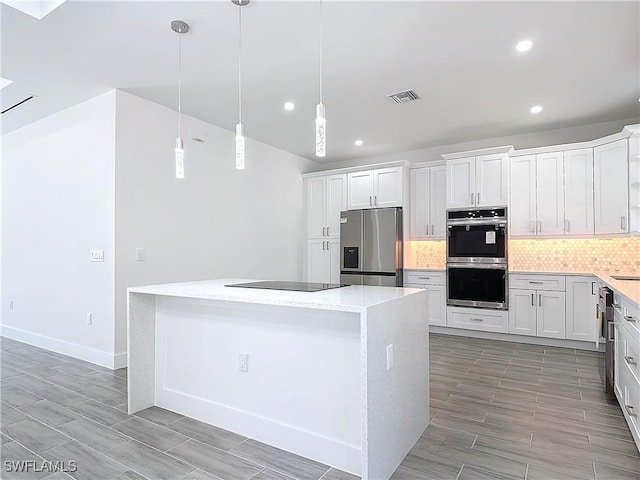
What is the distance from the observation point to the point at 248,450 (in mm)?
2174

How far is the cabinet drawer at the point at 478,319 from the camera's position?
15.8 feet

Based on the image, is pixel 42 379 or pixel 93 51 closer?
pixel 93 51

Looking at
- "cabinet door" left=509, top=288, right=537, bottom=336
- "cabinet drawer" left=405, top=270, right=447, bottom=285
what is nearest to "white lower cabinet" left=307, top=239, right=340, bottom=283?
"cabinet drawer" left=405, top=270, right=447, bottom=285

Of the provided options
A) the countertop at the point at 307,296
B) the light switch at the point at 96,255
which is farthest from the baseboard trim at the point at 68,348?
the countertop at the point at 307,296

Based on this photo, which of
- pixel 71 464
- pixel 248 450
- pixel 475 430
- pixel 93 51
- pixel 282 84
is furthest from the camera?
pixel 282 84

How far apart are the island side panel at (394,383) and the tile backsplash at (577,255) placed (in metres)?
3.30

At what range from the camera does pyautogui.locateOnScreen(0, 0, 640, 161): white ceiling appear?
2508mm

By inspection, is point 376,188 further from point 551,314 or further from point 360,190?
point 551,314

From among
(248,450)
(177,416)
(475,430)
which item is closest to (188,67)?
(177,416)

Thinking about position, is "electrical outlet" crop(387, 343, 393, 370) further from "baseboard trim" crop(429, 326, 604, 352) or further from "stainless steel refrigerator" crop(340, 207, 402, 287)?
"baseboard trim" crop(429, 326, 604, 352)

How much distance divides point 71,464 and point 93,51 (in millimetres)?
2937

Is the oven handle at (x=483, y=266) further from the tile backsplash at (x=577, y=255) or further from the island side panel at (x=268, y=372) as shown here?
the island side panel at (x=268, y=372)

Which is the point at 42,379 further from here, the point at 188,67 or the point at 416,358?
the point at 416,358

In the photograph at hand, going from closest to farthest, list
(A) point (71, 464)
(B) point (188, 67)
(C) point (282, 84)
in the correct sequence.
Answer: (A) point (71, 464), (B) point (188, 67), (C) point (282, 84)
